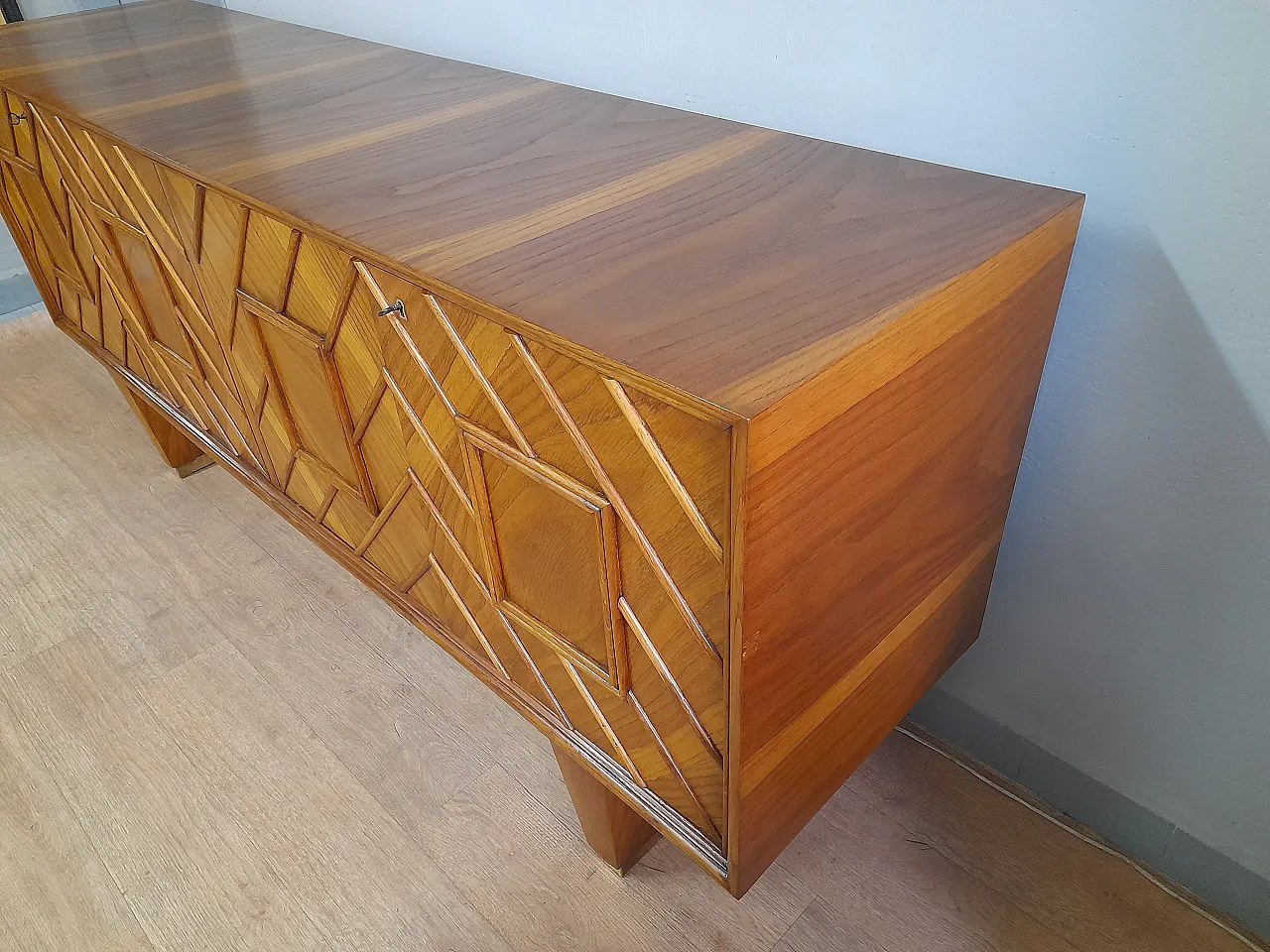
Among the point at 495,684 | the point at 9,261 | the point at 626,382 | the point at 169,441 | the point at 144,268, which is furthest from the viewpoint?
the point at 9,261

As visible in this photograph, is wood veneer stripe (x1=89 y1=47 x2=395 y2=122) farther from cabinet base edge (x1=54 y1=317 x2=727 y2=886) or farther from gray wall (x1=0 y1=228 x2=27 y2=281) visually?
gray wall (x1=0 y1=228 x2=27 y2=281)

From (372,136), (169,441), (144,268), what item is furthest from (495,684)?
(169,441)

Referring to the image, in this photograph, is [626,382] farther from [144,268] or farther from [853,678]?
[144,268]

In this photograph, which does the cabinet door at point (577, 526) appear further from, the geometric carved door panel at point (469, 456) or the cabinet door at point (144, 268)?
the cabinet door at point (144, 268)

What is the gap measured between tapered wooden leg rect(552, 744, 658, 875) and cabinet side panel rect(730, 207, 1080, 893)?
0.22m

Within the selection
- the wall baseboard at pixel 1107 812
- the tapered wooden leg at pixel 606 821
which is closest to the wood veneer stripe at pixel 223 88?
the tapered wooden leg at pixel 606 821

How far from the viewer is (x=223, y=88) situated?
1087mm

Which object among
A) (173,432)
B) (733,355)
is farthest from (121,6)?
(733,355)

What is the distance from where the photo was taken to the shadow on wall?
733 millimetres

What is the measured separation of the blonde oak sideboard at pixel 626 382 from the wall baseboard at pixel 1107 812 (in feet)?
0.64

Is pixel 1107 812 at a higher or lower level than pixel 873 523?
lower

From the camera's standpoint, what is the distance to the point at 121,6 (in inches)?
61.8

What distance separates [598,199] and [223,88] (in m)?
0.63

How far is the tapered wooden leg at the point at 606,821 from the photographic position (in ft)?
2.96
